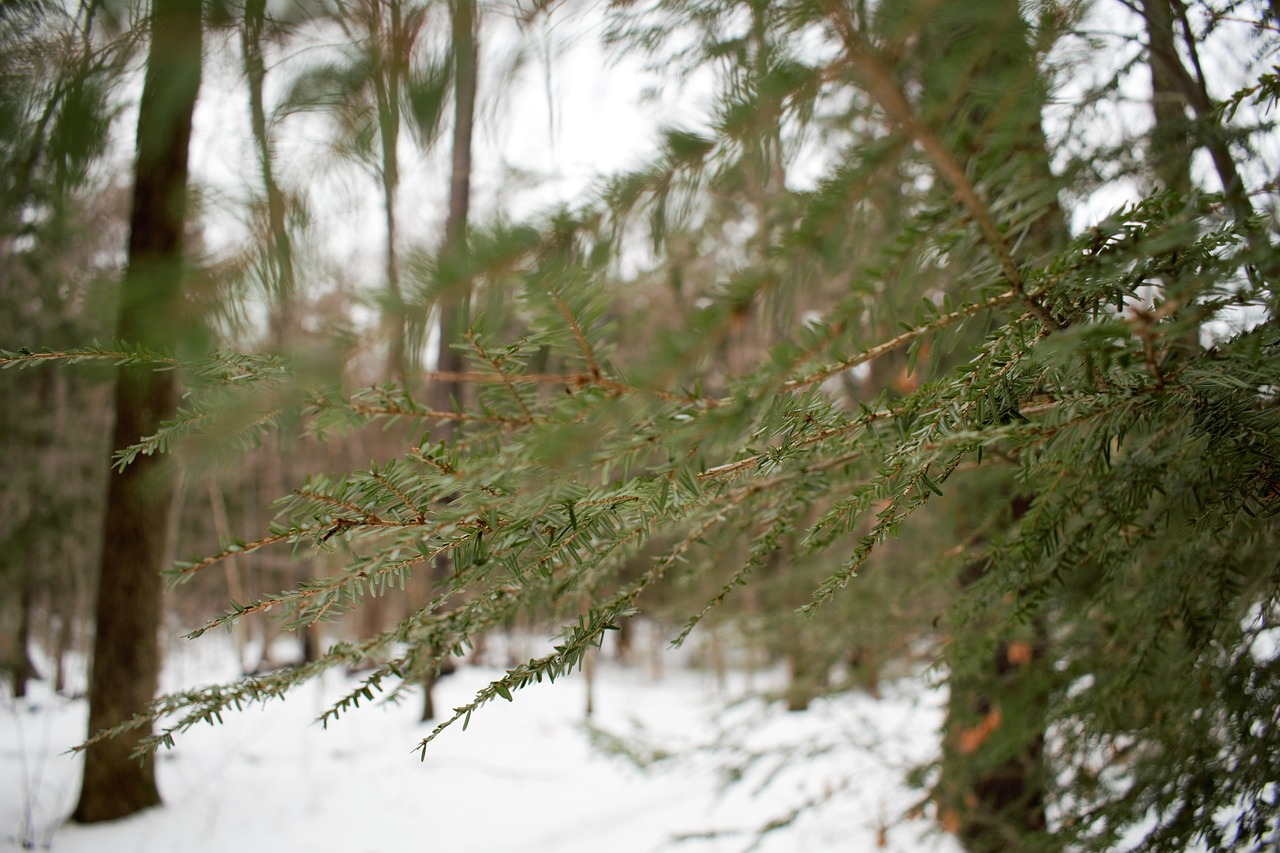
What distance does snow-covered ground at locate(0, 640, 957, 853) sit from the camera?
433 centimetres

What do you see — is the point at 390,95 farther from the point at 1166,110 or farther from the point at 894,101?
the point at 1166,110

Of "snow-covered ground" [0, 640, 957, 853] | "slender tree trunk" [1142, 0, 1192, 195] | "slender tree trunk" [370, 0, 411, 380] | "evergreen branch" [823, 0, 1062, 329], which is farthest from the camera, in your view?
"snow-covered ground" [0, 640, 957, 853]

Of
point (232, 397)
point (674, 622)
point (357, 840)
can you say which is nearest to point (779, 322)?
point (232, 397)

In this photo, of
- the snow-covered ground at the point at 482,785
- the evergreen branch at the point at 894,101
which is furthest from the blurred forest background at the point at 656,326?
the snow-covered ground at the point at 482,785

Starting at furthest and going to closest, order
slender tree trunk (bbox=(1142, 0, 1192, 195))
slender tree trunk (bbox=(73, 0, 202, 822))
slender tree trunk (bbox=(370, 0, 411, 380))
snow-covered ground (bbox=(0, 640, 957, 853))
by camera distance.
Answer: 1. slender tree trunk (bbox=(73, 0, 202, 822))
2. snow-covered ground (bbox=(0, 640, 957, 853))
3. slender tree trunk (bbox=(1142, 0, 1192, 195))
4. slender tree trunk (bbox=(370, 0, 411, 380))

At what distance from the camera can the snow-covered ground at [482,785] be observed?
4.33 m

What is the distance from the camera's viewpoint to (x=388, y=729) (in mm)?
8734

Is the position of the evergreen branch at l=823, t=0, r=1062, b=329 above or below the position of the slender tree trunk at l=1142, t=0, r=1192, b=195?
below

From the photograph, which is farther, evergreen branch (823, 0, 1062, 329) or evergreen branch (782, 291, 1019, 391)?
evergreen branch (782, 291, 1019, 391)

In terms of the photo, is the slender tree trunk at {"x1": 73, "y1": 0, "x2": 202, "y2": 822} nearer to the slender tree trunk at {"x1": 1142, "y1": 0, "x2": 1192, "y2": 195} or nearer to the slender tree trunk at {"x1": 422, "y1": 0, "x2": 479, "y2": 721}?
the slender tree trunk at {"x1": 422, "y1": 0, "x2": 479, "y2": 721}

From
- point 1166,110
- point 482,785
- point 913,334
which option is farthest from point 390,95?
point 482,785

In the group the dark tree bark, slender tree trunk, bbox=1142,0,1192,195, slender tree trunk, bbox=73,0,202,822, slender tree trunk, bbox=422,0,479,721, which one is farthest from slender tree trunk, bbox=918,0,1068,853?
slender tree trunk, bbox=73,0,202,822

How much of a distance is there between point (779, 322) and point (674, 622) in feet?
17.4

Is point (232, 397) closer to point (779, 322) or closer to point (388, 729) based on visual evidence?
point (779, 322)
